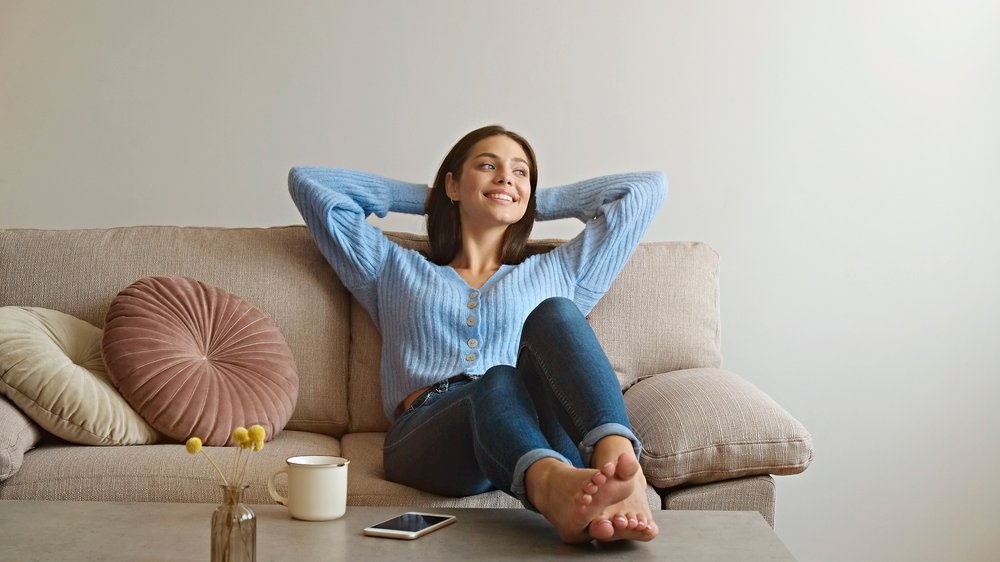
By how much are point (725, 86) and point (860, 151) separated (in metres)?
0.43

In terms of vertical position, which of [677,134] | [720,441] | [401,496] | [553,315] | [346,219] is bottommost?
[401,496]

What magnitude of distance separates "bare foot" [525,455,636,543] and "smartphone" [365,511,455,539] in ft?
0.48

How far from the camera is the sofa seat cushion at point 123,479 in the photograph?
5.43 ft

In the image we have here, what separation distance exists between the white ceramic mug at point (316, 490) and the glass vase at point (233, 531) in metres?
0.25

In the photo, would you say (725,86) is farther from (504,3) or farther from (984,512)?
(984,512)

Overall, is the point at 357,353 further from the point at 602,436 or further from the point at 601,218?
the point at 602,436

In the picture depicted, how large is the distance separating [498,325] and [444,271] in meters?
0.20

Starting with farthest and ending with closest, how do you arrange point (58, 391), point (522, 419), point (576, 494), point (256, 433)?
point (58, 391) → point (522, 419) → point (576, 494) → point (256, 433)

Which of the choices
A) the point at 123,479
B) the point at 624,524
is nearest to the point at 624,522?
the point at 624,524

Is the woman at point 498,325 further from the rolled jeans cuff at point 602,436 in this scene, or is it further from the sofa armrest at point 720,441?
the sofa armrest at point 720,441

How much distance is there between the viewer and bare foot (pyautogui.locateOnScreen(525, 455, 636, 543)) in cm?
123

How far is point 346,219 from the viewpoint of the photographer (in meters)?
2.18

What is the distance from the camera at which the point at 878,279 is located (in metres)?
2.69

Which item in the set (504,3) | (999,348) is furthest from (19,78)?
(999,348)
